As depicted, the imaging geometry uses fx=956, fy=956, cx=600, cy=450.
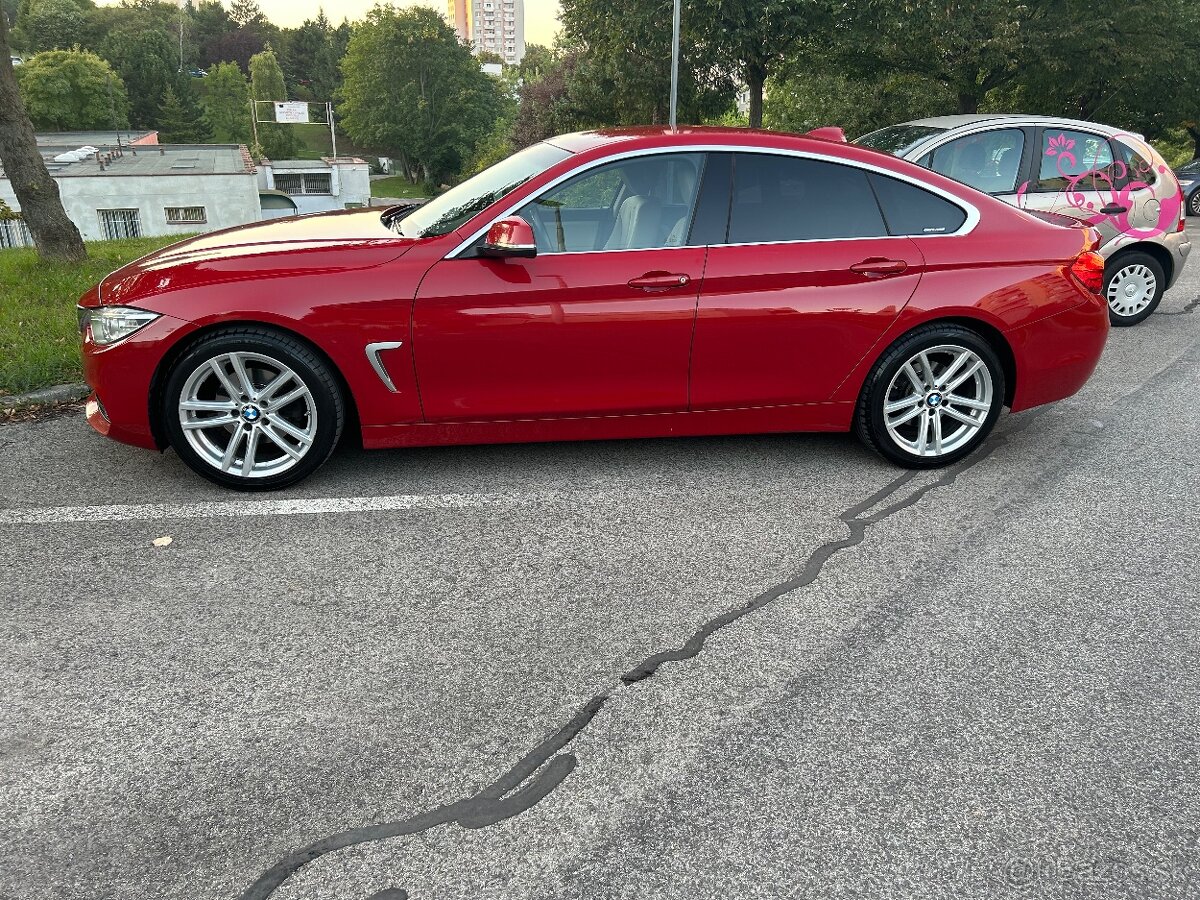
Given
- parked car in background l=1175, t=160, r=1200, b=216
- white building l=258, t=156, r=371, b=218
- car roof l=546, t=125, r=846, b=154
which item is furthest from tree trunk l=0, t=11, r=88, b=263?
white building l=258, t=156, r=371, b=218

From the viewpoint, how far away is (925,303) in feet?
15.2

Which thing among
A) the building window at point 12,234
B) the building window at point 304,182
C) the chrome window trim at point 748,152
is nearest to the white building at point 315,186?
the building window at point 304,182

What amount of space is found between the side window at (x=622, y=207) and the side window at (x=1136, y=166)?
526 cm

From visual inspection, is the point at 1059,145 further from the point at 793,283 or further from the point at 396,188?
the point at 396,188

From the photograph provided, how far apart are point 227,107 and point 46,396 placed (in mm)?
112410

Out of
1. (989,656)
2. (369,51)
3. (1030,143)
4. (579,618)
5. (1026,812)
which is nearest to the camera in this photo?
(1026,812)

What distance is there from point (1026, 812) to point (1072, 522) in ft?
6.89

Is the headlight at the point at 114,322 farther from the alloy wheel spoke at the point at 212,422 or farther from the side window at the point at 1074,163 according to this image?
the side window at the point at 1074,163

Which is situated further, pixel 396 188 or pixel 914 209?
pixel 396 188

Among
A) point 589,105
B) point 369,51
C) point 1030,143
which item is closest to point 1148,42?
point 1030,143

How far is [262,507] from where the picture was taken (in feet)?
14.1

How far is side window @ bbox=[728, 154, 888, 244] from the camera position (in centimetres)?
455

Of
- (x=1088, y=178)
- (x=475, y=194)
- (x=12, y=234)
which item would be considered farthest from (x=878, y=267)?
(x=12, y=234)

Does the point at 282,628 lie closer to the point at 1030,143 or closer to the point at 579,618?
the point at 579,618
